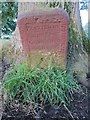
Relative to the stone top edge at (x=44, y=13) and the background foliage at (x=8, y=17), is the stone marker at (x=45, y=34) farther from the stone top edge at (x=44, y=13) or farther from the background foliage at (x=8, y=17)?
the background foliage at (x=8, y=17)

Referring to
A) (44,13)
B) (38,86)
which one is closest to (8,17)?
(44,13)

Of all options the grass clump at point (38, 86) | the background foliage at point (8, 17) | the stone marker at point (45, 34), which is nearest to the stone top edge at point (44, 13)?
the stone marker at point (45, 34)

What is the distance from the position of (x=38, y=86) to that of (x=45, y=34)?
1.60 feet

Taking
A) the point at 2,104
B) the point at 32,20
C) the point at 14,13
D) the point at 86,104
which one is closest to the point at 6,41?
the point at 14,13

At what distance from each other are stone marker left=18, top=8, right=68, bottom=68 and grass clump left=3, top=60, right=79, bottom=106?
0.52 feet

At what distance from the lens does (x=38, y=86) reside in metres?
1.97

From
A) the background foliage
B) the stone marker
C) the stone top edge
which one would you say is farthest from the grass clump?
the background foliage

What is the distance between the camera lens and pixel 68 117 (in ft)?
6.00

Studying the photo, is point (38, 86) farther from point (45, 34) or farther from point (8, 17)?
point (8, 17)

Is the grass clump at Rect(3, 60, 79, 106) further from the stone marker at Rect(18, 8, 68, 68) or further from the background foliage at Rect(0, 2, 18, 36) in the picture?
the background foliage at Rect(0, 2, 18, 36)

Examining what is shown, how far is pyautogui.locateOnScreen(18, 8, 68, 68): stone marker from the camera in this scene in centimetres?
213

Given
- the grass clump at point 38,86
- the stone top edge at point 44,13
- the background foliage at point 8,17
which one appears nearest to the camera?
the grass clump at point 38,86

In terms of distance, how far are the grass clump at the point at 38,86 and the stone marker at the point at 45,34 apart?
158 mm

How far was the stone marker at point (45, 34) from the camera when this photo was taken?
2.13 m
